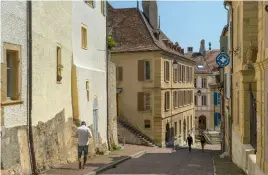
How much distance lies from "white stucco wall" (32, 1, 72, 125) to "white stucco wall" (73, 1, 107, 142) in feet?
3.58

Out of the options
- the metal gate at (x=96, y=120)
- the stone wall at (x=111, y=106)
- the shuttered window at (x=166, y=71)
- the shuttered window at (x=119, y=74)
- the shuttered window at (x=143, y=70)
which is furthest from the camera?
the shuttered window at (x=166, y=71)

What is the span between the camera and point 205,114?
70.2m

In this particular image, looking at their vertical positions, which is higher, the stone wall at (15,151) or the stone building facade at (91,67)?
the stone building facade at (91,67)

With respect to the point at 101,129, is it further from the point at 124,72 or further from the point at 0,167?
the point at 124,72

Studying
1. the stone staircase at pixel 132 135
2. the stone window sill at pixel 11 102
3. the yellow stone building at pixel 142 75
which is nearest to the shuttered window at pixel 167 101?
the yellow stone building at pixel 142 75

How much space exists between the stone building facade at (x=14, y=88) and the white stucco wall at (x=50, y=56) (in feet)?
2.35

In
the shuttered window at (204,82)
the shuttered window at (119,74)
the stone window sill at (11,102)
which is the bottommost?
Answer: the stone window sill at (11,102)

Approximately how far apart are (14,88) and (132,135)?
2490cm

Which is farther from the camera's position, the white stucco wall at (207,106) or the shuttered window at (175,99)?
the white stucco wall at (207,106)

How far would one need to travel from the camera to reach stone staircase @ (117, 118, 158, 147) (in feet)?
120

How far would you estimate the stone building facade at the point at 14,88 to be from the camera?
448 inches

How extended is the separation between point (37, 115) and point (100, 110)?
909cm

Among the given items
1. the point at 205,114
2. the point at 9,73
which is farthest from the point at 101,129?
the point at 205,114

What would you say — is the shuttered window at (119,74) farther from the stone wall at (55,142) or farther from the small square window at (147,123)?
the stone wall at (55,142)
